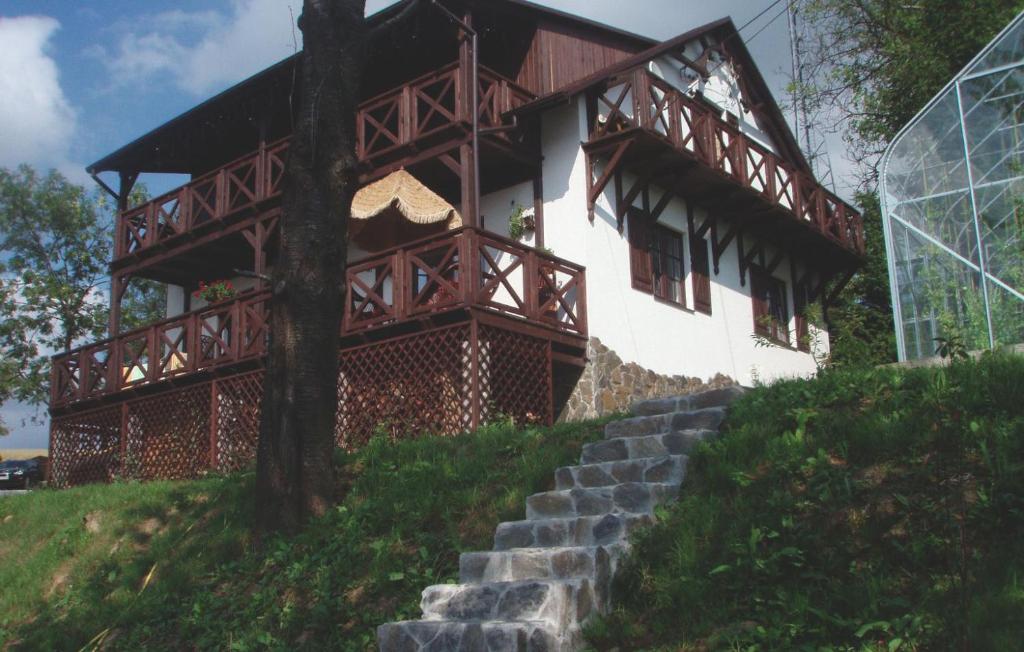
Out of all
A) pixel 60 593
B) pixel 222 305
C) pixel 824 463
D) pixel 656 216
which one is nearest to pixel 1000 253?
pixel 824 463

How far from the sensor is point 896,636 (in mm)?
5145

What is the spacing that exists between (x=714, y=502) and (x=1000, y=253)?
4.84 meters

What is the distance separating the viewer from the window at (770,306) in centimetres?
1909

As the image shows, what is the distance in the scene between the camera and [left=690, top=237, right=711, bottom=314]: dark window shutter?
1728 cm

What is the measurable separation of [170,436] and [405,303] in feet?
16.2

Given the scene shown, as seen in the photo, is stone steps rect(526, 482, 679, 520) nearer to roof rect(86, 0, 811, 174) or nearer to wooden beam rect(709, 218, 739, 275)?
roof rect(86, 0, 811, 174)

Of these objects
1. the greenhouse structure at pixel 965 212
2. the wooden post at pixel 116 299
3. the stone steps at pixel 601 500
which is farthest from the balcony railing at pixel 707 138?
the wooden post at pixel 116 299

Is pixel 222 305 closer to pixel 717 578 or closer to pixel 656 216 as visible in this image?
pixel 656 216

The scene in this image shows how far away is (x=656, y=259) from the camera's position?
1652 cm

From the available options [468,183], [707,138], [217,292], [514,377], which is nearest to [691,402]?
[514,377]

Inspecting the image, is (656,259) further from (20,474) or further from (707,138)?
(20,474)

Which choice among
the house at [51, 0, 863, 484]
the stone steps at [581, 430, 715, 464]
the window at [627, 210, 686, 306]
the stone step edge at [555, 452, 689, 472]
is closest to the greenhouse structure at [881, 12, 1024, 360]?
the stone steps at [581, 430, 715, 464]

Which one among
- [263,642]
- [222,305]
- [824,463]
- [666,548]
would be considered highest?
[222,305]

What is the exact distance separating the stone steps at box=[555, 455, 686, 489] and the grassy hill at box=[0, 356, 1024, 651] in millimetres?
141
